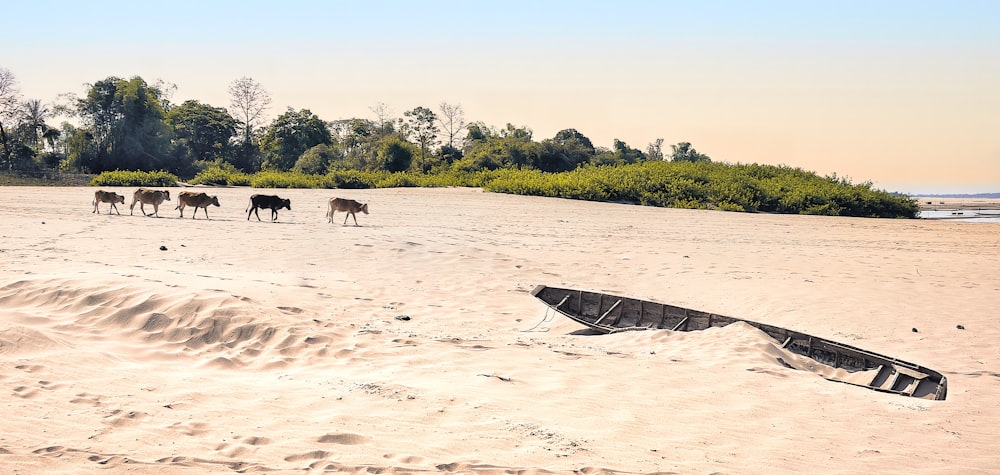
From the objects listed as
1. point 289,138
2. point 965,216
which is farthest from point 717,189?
point 289,138

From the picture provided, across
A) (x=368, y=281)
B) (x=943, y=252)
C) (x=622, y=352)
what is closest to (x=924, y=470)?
(x=622, y=352)

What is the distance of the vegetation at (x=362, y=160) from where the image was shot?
1252 inches

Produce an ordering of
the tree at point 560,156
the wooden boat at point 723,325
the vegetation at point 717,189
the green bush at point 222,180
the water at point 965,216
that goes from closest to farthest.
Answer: the wooden boat at point 723,325, the vegetation at point 717,189, the water at point 965,216, the green bush at point 222,180, the tree at point 560,156

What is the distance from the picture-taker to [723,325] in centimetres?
908

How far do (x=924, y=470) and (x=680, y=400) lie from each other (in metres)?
1.83

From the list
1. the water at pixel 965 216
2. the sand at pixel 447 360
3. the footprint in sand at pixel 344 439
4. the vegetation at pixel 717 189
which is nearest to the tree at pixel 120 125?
the vegetation at pixel 717 189

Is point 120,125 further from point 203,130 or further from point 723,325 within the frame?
point 723,325

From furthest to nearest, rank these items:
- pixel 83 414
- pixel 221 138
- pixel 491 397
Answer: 1. pixel 221 138
2. pixel 491 397
3. pixel 83 414

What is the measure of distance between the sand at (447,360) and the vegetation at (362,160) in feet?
52.6

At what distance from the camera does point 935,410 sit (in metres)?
6.09

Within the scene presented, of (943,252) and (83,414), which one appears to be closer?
(83,414)

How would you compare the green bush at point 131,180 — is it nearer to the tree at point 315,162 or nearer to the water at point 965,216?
the tree at point 315,162

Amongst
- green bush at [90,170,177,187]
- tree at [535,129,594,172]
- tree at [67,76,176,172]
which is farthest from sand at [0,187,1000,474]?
tree at [67,76,176,172]

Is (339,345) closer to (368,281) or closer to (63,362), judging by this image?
(63,362)
